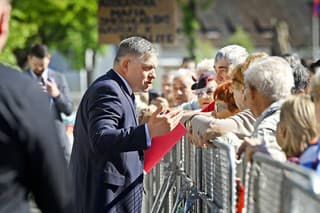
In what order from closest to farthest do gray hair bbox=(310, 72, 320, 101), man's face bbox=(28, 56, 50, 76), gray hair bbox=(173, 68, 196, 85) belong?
gray hair bbox=(310, 72, 320, 101)
gray hair bbox=(173, 68, 196, 85)
man's face bbox=(28, 56, 50, 76)

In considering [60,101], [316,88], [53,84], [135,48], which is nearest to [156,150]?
[135,48]

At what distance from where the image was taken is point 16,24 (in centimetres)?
2427

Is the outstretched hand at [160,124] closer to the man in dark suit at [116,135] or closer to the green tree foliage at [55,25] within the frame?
the man in dark suit at [116,135]

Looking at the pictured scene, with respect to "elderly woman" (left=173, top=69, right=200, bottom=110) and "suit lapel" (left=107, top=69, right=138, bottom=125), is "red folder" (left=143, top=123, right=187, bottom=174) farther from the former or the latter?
"elderly woman" (left=173, top=69, right=200, bottom=110)

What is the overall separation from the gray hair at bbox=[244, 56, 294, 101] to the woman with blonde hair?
62 centimetres

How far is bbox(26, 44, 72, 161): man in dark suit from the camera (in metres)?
11.6

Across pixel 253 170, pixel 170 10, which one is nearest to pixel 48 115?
pixel 253 170

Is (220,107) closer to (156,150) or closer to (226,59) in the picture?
(156,150)

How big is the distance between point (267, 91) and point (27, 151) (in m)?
2.17

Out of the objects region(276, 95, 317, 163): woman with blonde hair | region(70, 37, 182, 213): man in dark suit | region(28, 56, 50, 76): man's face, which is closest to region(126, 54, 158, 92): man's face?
region(70, 37, 182, 213): man in dark suit

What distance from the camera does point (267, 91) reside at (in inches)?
216

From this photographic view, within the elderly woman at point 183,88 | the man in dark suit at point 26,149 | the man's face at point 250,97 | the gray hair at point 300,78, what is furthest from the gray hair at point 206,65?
the man in dark suit at point 26,149

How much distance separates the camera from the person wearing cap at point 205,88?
9117 millimetres

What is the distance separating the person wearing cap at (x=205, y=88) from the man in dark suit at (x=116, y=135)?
7.71 feet
